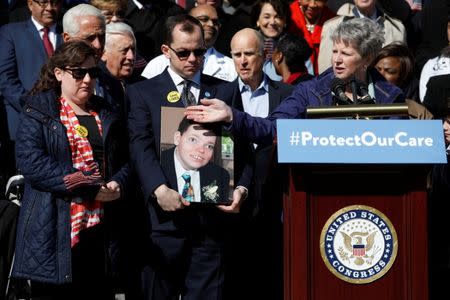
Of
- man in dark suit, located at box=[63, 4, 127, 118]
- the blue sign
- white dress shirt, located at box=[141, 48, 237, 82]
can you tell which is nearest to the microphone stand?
the blue sign

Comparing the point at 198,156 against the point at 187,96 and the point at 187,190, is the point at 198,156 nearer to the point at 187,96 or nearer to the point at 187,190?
the point at 187,190

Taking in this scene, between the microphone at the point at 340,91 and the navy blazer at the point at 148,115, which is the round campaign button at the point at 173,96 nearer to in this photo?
the navy blazer at the point at 148,115

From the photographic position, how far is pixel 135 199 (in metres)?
6.63

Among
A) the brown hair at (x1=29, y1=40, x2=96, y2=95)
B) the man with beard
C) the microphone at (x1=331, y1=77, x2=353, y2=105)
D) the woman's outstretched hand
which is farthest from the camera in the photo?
the man with beard

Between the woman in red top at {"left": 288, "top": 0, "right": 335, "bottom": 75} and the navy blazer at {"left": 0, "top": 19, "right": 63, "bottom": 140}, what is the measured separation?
2992mm

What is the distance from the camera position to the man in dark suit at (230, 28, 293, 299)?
6.54 m

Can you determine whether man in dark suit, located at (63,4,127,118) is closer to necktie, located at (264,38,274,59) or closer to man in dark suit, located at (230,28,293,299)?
man in dark suit, located at (230,28,293,299)

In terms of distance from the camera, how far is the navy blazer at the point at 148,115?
615 centimetres

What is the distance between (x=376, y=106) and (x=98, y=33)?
3.15 m

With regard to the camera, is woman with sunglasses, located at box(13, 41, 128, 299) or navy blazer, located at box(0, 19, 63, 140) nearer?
woman with sunglasses, located at box(13, 41, 128, 299)

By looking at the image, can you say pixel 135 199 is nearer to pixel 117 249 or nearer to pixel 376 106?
pixel 117 249

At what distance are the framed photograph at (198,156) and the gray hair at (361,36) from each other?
3.06 ft

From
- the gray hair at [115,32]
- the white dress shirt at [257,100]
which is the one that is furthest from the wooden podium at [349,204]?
the gray hair at [115,32]

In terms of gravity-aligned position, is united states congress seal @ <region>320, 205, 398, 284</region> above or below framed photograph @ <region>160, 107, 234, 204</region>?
below
